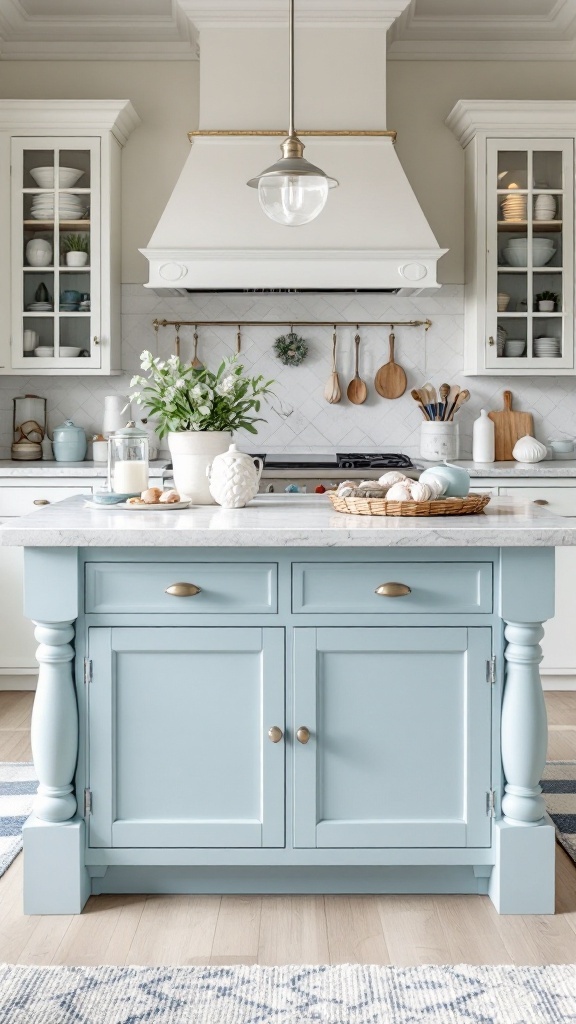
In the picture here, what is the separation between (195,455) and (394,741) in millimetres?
969

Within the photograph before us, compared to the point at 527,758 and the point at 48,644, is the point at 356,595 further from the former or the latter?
the point at 48,644

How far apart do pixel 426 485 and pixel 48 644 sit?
0.99 m

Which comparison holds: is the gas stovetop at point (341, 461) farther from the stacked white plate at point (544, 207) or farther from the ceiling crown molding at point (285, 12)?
the ceiling crown molding at point (285, 12)

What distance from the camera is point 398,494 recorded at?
2.43m

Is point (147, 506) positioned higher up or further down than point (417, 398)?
further down

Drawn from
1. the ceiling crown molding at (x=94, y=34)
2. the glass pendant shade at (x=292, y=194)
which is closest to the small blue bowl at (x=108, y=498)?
the glass pendant shade at (x=292, y=194)

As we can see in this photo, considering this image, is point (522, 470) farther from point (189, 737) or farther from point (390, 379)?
point (189, 737)

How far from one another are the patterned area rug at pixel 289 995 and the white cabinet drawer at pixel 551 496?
241 centimetres

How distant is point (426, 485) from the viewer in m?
2.44

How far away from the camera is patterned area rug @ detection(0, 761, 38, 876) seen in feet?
8.78

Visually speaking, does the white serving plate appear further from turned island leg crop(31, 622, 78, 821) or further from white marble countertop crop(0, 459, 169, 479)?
white marble countertop crop(0, 459, 169, 479)

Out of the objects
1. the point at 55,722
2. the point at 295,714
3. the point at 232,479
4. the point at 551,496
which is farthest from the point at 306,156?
the point at 55,722

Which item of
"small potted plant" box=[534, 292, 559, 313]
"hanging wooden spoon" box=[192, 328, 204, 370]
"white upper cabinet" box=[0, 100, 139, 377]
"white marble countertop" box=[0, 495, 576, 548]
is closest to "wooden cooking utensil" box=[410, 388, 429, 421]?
"small potted plant" box=[534, 292, 559, 313]

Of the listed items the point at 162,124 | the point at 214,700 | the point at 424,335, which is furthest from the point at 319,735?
the point at 162,124
